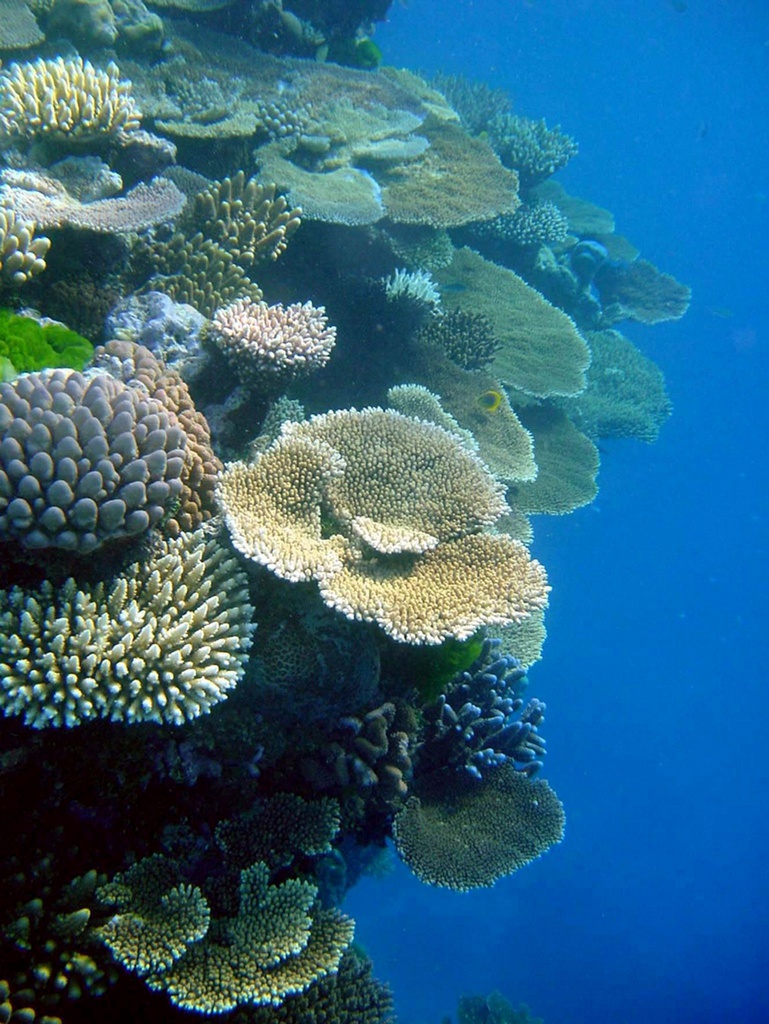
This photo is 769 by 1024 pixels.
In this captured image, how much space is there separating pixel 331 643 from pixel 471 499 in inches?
50.3

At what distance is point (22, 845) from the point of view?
3105 mm

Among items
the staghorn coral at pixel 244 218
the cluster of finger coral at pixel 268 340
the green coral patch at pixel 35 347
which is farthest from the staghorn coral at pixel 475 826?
the staghorn coral at pixel 244 218

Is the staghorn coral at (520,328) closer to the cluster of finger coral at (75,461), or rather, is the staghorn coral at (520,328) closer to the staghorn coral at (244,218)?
the staghorn coral at (244,218)

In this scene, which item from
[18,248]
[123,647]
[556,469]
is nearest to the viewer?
[123,647]

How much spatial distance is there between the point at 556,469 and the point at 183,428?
615 centimetres

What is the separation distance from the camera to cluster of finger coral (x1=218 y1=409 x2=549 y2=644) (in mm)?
3318

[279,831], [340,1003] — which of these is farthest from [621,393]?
[340,1003]

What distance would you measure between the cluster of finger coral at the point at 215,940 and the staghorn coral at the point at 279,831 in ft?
0.67

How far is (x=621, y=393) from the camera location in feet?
44.3

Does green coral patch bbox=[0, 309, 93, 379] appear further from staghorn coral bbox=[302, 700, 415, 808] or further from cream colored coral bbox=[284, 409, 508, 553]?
staghorn coral bbox=[302, 700, 415, 808]

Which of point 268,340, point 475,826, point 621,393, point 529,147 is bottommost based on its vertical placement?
point 475,826

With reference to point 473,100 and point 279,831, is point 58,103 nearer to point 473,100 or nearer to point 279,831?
point 279,831

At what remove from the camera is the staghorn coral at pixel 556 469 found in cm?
789

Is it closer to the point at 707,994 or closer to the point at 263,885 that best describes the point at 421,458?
the point at 263,885
